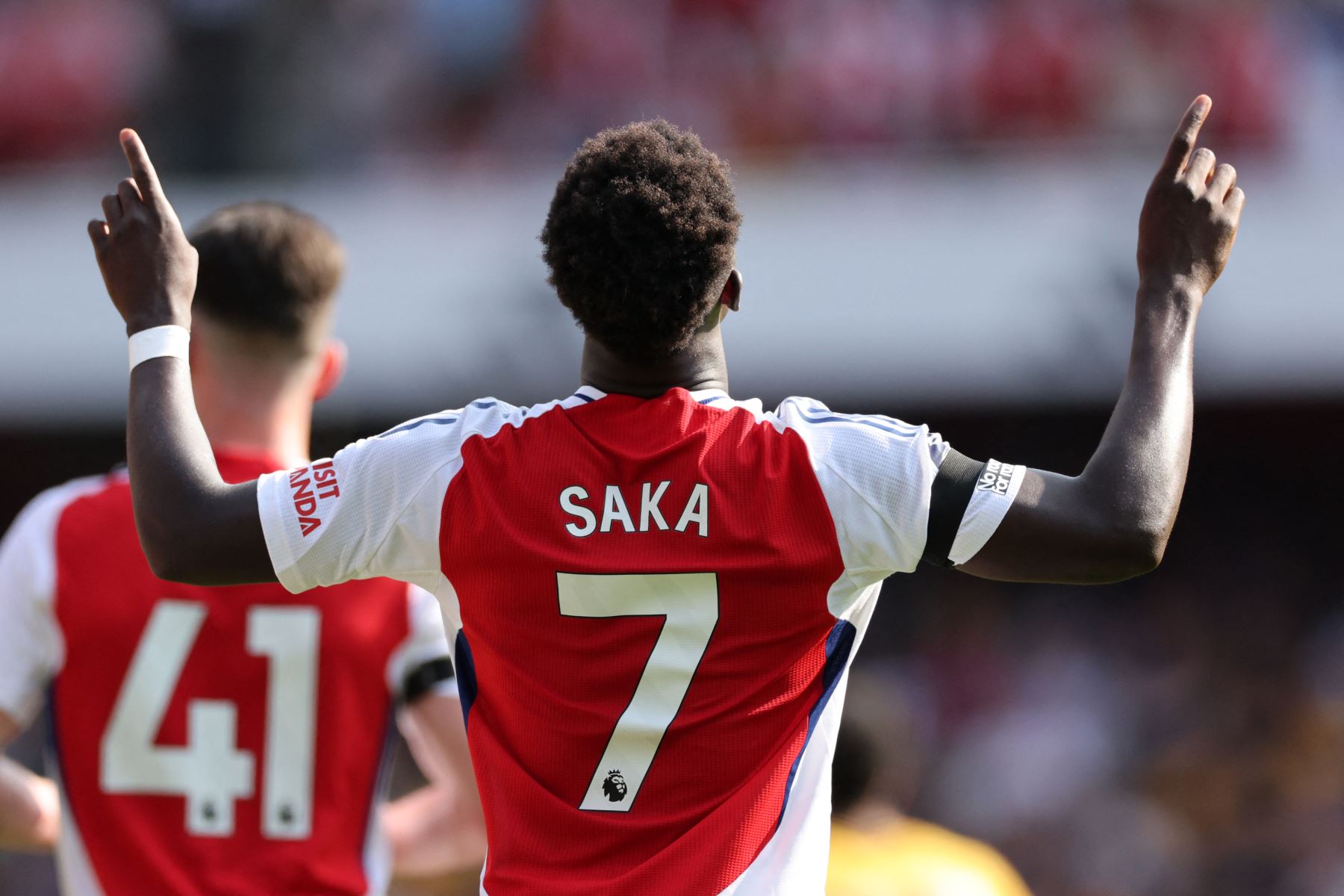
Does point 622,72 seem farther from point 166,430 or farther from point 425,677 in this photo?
point 166,430

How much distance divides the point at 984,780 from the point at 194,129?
6367 mm

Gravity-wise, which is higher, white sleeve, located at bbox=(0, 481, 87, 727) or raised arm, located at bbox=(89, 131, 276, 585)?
raised arm, located at bbox=(89, 131, 276, 585)

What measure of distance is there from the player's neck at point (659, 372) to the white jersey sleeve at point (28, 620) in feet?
3.83

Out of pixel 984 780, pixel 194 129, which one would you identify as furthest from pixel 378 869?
pixel 194 129

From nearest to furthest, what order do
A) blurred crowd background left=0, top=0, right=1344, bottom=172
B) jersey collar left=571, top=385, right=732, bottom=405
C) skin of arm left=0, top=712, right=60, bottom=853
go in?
jersey collar left=571, top=385, right=732, bottom=405 → skin of arm left=0, top=712, right=60, bottom=853 → blurred crowd background left=0, top=0, right=1344, bottom=172

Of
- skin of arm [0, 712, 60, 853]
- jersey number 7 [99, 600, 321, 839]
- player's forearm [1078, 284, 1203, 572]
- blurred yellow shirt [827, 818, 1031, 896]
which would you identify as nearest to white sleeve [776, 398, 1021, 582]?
player's forearm [1078, 284, 1203, 572]

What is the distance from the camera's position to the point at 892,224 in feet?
31.6

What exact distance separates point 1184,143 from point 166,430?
130 cm

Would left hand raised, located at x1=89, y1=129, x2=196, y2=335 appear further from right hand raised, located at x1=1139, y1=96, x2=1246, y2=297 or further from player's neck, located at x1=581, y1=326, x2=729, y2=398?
right hand raised, located at x1=1139, y1=96, x2=1246, y2=297

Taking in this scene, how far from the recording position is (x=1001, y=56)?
33.0 feet

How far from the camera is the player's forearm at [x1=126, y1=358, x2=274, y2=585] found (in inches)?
73.8

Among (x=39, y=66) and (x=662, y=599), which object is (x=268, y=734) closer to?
(x=662, y=599)

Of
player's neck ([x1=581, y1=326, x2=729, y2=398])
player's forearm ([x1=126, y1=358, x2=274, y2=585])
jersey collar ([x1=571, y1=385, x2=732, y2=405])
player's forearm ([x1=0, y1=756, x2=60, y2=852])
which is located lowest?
player's forearm ([x1=0, y1=756, x2=60, y2=852])

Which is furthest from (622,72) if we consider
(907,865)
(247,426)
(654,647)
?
(654,647)
